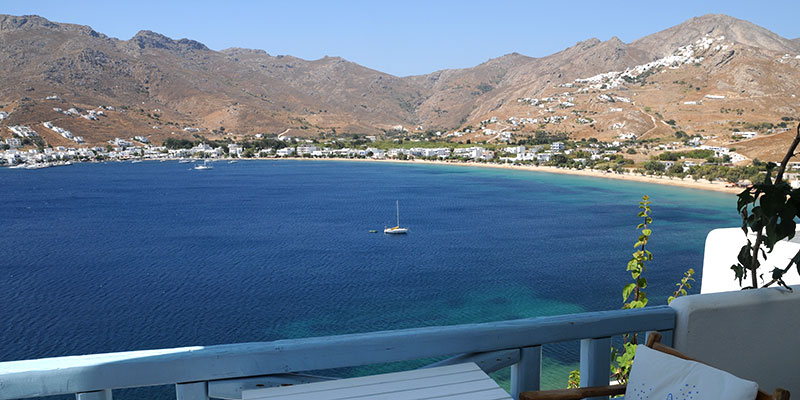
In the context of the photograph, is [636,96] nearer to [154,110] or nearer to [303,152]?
[303,152]

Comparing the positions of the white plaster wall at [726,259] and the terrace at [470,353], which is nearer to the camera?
the terrace at [470,353]

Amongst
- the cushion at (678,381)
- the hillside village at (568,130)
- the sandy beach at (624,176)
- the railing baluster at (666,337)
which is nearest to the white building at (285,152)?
the hillside village at (568,130)

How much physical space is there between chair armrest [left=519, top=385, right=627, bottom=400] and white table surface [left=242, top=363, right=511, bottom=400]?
20cm

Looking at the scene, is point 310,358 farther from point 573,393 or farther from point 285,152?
point 285,152

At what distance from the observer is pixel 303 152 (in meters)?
109

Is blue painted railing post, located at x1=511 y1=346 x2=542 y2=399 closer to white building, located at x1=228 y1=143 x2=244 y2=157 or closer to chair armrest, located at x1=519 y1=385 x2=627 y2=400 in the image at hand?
chair armrest, located at x1=519 y1=385 x2=627 y2=400

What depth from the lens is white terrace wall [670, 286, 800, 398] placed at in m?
1.63

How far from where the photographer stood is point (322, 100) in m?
189

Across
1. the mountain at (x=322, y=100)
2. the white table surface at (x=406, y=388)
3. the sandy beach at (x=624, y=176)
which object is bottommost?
the sandy beach at (x=624, y=176)

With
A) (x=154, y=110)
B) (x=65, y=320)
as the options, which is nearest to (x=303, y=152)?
(x=154, y=110)

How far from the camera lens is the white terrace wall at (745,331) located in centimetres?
163

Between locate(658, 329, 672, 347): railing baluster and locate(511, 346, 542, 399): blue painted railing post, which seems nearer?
locate(511, 346, 542, 399): blue painted railing post

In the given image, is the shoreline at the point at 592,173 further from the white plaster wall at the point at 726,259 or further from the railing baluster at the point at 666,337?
the railing baluster at the point at 666,337

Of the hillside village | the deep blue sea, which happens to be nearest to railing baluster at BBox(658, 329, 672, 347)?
the deep blue sea
